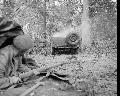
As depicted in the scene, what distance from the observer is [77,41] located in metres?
13.4

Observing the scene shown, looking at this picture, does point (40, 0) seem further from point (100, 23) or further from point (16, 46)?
point (16, 46)

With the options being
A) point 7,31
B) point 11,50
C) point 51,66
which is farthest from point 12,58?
point 51,66

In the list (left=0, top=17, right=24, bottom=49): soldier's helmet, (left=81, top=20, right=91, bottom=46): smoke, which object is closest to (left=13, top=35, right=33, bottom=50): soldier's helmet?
(left=0, top=17, right=24, bottom=49): soldier's helmet

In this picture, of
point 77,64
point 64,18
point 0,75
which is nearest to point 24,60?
point 0,75

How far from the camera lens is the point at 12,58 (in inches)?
197

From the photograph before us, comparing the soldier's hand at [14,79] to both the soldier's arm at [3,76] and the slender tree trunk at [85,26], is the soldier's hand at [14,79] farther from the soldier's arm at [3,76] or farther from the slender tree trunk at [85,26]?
the slender tree trunk at [85,26]

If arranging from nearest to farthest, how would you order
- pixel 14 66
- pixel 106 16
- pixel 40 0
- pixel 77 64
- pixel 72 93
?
pixel 72 93 → pixel 14 66 → pixel 77 64 → pixel 40 0 → pixel 106 16

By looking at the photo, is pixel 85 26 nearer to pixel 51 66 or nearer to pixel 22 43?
pixel 51 66

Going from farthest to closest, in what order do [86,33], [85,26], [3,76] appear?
[86,33] → [85,26] → [3,76]

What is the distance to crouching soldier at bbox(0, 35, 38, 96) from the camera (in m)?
4.31

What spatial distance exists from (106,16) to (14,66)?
55.2 ft

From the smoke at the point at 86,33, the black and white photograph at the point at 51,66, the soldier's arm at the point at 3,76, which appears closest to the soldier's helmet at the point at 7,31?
the black and white photograph at the point at 51,66

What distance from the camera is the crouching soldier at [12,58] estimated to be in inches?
170

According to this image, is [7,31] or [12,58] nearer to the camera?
[7,31]
